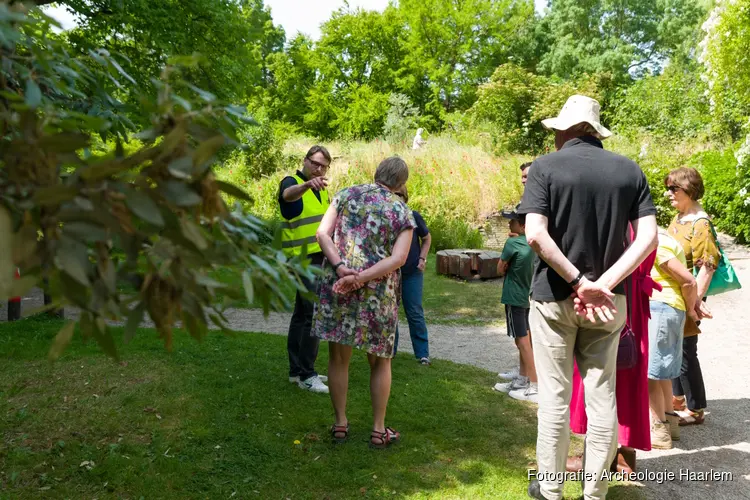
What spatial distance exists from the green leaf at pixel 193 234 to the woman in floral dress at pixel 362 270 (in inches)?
108

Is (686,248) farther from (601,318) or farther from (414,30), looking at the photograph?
(414,30)

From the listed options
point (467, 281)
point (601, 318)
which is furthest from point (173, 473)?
point (467, 281)

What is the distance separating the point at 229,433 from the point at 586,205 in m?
2.77

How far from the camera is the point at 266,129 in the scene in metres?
20.6

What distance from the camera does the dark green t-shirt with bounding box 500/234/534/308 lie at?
5484 mm

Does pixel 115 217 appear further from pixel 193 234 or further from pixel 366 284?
pixel 366 284

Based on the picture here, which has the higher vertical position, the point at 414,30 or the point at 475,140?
the point at 414,30

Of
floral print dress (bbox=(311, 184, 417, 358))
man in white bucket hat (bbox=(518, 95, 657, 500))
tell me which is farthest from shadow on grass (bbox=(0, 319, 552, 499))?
floral print dress (bbox=(311, 184, 417, 358))

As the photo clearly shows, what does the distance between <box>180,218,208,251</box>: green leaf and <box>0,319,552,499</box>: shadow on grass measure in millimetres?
2827

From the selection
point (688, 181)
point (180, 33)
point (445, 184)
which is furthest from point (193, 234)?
point (445, 184)

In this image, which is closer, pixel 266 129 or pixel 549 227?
pixel 549 227

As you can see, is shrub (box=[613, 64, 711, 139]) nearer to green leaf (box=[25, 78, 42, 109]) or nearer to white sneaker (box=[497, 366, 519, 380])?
white sneaker (box=[497, 366, 519, 380])

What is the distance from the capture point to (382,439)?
4250 millimetres

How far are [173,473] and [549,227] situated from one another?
261 centimetres
